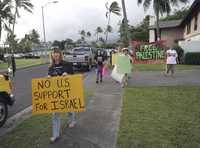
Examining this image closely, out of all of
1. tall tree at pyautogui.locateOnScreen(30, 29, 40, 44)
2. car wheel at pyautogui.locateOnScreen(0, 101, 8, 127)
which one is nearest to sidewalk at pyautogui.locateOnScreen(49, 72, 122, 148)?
car wheel at pyautogui.locateOnScreen(0, 101, 8, 127)

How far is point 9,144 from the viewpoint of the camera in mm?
6445

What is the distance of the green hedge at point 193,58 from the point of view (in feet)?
91.1

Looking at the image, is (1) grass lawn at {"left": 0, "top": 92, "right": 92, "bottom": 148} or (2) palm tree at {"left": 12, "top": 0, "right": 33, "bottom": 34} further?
(2) palm tree at {"left": 12, "top": 0, "right": 33, "bottom": 34}

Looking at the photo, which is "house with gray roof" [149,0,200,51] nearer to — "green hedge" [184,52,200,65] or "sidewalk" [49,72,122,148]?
"green hedge" [184,52,200,65]

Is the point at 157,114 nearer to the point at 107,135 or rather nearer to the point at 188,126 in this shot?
the point at 188,126

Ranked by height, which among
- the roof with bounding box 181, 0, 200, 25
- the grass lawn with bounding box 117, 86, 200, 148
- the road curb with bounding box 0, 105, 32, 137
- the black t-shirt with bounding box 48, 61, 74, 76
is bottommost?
the road curb with bounding box 0, 105, 32, 137

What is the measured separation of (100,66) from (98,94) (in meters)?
4.11

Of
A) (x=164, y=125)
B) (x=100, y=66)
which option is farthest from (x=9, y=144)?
(x=100, y=66)

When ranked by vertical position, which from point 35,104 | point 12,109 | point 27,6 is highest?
point 27,6

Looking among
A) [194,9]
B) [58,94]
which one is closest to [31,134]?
[58,94]

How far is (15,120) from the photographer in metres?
8.64

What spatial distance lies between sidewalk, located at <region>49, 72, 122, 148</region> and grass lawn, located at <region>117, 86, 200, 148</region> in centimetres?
20

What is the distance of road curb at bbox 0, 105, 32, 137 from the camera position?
7.62 m

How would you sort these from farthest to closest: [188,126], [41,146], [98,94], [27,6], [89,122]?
[27,6]
[98,94]
[89,122]
[188,126]
[41,146]
